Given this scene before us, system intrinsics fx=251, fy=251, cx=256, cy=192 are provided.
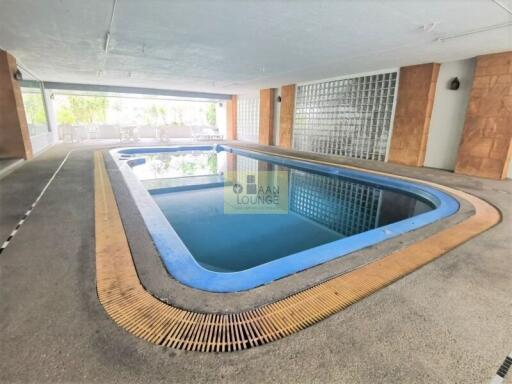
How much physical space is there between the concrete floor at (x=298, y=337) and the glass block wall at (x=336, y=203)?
172 cm

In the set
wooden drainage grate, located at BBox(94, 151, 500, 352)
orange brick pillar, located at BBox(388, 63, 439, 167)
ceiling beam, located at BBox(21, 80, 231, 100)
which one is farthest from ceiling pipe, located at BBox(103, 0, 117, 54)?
orange brick pillar, located at BBox(388, 63, 439, 167)

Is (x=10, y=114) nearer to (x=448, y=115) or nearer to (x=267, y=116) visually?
(x=267, y=116)

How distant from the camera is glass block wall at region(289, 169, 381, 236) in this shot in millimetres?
3689

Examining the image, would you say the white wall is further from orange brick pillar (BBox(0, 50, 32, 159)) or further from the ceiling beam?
the ceiling beam

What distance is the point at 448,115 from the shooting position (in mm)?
5562

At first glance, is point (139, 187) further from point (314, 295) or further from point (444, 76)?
point (444, 76)

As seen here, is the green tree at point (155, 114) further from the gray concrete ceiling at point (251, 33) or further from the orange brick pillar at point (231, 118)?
the gray concrete ceiling at point (251, 33)

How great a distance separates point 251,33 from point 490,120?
186 inches

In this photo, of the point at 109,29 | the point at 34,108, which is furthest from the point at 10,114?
the point at 109,29

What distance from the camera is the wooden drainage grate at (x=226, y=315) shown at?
1.21 meters

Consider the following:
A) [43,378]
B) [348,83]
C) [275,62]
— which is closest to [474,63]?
[348,83]

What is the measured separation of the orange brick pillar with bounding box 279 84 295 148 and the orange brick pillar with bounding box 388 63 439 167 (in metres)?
4.05

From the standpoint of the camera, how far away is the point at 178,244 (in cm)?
217

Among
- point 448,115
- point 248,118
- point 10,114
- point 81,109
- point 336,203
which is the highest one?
point 81,109
